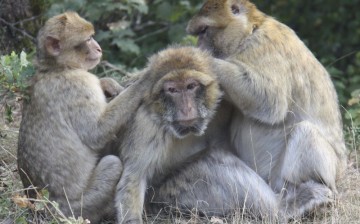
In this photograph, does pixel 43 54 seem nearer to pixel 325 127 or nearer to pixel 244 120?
pixel 244 120

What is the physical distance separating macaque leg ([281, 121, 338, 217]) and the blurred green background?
132 cm

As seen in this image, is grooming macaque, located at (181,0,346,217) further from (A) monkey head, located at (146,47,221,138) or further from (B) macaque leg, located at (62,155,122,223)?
(B) macaque leg, located at (62,155,122,223)

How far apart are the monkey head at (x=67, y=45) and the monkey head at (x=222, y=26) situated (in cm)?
84

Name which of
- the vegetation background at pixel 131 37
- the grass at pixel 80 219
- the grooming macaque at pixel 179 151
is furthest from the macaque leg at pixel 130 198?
the vegetation background at pixel 131 37

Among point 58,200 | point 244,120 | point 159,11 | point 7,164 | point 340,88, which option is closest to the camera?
point 58,200

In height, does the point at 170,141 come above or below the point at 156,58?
below

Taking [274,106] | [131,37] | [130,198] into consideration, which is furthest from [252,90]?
[131,37]

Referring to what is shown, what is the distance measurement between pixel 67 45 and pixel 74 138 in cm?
76

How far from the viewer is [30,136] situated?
6395mm

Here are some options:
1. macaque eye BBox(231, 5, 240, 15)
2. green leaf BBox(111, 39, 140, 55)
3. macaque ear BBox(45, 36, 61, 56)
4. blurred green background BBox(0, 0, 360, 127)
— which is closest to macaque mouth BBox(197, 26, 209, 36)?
macaque eye BBox(231, 5, 240, 15)

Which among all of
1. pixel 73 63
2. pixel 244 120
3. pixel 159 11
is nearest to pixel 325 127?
pixel 244 120

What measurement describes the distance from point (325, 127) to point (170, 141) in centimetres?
133

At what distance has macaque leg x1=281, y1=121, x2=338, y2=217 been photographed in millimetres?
6535

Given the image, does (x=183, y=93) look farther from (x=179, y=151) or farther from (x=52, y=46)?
(x=52, y=46)
